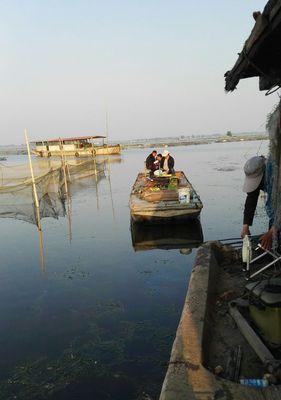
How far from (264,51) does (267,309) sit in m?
2.91

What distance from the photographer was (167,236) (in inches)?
533

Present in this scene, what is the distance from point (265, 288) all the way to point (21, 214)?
15118 mm

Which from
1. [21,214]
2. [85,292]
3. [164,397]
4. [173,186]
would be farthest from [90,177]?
[164,397]

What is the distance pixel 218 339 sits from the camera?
4.22 metres

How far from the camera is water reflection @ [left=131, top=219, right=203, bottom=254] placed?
12.6 m

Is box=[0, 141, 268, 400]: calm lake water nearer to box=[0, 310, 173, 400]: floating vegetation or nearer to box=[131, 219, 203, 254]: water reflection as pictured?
box=[0, 310, 173, 400]: floating vegetation

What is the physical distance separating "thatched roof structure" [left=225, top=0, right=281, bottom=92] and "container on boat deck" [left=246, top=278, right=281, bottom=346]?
2.41 metres

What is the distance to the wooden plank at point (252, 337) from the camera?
354 centimetres

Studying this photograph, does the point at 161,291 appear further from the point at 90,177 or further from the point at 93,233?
the point at 90,177

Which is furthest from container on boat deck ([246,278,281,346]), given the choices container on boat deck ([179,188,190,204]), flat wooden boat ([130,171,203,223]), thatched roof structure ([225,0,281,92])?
container on boat deck ([179,188,190,204])

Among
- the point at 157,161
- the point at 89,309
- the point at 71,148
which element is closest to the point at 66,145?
the point at 71,148

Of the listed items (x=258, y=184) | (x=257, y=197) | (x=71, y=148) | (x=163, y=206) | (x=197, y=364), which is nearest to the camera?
(x=197, y=364)

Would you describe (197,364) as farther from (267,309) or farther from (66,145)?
(66,145)

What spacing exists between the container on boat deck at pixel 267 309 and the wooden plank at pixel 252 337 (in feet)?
0.29
